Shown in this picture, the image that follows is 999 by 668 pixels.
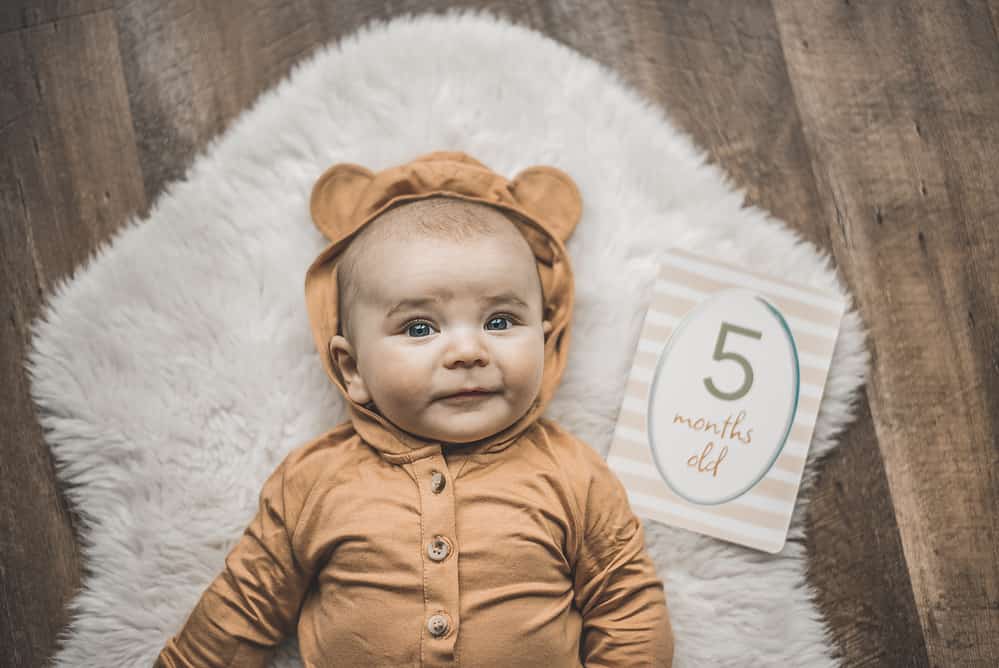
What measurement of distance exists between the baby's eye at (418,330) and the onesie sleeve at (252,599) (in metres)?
0.25

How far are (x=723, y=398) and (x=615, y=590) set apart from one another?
0.34 meters

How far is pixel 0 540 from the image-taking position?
1.06 m

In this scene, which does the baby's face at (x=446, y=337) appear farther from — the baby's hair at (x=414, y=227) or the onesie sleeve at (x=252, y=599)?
the onesie sleeve at (x=252, y=599)

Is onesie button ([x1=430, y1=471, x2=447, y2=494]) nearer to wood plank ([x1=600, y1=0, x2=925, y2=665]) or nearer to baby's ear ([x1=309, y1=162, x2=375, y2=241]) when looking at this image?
baby's ear ([x1=309, y1=162, x2=375, y2=241])

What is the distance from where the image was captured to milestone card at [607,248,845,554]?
3.54 ft

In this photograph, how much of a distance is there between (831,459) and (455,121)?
78 cm

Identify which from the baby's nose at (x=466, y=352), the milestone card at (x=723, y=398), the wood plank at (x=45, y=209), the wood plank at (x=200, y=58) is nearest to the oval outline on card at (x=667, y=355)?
the milestone card at (x=723, y=398)

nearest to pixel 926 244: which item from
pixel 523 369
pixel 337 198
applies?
pixel 523 369

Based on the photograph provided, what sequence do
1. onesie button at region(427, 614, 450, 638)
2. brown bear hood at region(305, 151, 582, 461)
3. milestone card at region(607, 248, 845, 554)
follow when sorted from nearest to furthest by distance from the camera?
onesie button at region(427, 614, 450, 638), brown bear hood at region(305, 151, 582, 461), milestone card at region(607, 248, 845, 554)

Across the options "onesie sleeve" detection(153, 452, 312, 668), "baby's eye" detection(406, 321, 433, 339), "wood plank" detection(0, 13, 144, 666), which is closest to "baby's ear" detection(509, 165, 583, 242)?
"baby's eye" detection(406, 321, 433, 339)

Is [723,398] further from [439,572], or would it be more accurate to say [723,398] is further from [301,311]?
[301,311]

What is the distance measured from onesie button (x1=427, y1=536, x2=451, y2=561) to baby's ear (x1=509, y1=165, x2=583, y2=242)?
46 centimetres

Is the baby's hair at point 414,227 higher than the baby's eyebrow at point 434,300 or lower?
higher

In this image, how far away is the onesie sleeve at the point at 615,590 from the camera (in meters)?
0.93
